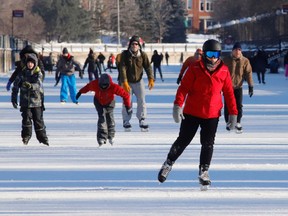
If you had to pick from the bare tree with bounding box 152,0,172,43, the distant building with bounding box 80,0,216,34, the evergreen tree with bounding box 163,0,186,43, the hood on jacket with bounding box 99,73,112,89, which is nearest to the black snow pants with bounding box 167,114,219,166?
the hood on jacket with bounding box 99,73,112,89

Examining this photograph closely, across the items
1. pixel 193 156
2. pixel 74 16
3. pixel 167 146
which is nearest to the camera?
pixel 193 156

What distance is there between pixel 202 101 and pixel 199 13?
158297mm

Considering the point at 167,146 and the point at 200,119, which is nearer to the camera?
the point at 200,119

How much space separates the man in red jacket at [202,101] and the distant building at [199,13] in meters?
155

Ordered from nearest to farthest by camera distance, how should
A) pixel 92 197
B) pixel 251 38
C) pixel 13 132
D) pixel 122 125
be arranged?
pixel 92 197 → pixel 13 132 → pixel 122 125 → pixel 251 38

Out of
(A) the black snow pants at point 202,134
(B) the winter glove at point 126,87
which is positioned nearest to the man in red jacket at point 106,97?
(B) the winter glove at point 126,87

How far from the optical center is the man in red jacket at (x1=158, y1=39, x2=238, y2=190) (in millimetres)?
9258

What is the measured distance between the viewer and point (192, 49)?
352ft

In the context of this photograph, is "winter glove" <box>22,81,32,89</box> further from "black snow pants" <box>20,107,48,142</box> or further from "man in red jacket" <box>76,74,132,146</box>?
"man in red jacket" <box>76,74,132,146</box>

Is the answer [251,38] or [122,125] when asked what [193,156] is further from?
[251,38]

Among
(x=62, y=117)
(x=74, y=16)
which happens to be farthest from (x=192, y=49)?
(x=62, y=117)

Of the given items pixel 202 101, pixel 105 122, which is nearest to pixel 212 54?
pixel 202 101

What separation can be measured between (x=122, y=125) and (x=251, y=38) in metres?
68.5

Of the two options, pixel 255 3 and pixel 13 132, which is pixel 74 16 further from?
pixel 13 132
